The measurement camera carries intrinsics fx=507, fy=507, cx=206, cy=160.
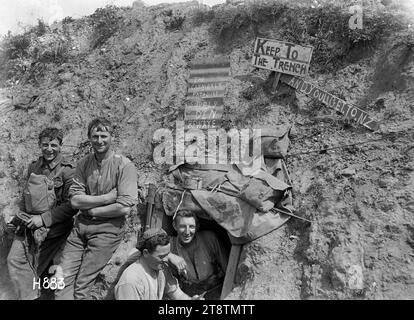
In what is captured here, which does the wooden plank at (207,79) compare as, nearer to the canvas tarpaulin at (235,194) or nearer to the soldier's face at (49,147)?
the canvas tarpaulin at (235,194)

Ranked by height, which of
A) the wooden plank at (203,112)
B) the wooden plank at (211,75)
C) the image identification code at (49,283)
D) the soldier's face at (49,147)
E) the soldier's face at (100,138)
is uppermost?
the wooden plank at (211,75)

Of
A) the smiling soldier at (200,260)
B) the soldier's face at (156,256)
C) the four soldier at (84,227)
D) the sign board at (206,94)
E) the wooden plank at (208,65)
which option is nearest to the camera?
the soldier's face at (156,256)

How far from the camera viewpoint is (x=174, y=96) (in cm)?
765

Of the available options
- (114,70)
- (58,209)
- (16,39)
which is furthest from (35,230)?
(16,39)

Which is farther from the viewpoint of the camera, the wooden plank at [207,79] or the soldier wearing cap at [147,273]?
the wooden plank at [207,79]

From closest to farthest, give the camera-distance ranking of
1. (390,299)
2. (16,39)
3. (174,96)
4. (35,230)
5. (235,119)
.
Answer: (390,299)
(35,230)
(235,119)
(174,96)
(16,39)

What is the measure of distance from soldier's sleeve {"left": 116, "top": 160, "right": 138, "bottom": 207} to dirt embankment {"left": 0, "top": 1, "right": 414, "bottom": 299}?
0.69 metres

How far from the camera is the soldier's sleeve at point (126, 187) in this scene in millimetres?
5602

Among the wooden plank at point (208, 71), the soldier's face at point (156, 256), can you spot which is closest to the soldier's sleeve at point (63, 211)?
the soldier's face at point (156, 256)

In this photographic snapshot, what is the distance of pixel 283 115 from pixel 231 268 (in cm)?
229

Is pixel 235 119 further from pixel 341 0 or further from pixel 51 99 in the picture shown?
pixel 51 99

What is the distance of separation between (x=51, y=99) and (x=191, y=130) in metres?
2.85

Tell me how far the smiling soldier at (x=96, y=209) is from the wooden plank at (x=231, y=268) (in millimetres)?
1249

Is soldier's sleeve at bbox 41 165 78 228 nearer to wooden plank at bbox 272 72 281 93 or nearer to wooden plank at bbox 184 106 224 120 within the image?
wooden plank at bbox 184 106 224 120
